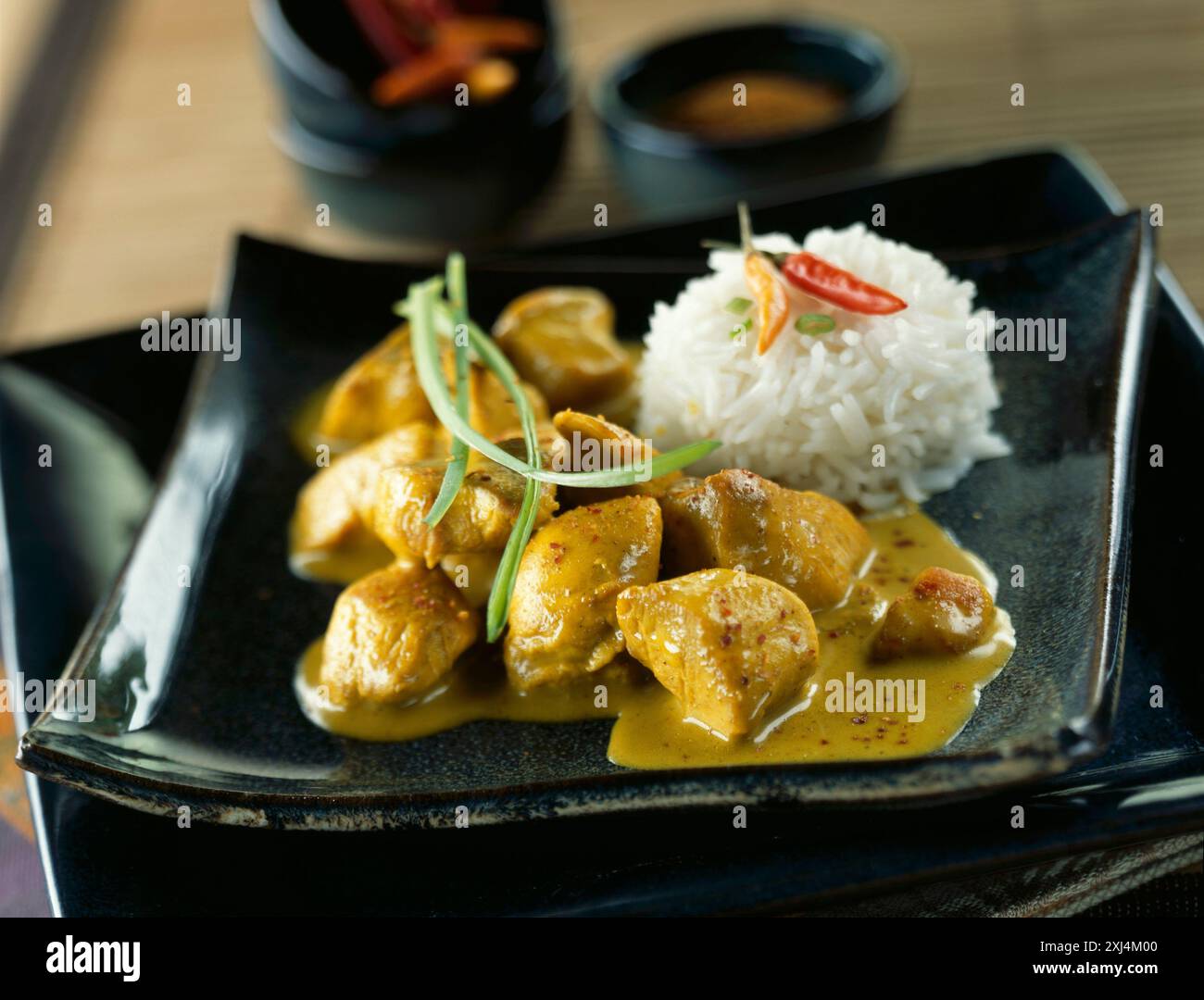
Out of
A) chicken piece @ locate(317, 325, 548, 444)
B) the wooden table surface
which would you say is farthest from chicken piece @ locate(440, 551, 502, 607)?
the wooden table surface

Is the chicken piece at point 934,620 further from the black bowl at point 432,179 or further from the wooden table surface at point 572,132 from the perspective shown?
the black bowl at point 432,179

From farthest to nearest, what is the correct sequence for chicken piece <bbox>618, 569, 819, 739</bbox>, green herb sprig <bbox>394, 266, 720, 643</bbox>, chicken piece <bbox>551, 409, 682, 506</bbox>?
chicken piece <bbox>551, 409, 682, 506</bbox>
green herb sprig <bbox>394, 266, 720, 643</bbox>
chicken piece <bbox>618, 569, 819, 739</bbox>

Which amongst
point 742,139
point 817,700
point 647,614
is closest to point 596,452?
point 647,614

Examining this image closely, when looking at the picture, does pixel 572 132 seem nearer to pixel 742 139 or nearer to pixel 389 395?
pixel 742 139

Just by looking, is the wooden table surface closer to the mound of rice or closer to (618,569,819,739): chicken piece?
the mound of rice

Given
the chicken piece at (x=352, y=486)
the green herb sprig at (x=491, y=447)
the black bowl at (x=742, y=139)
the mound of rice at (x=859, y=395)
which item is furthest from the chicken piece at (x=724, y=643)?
the black bowl at (x=742, y=139)

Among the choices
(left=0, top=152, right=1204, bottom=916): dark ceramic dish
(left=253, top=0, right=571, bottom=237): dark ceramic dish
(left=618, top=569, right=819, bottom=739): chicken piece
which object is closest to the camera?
(left=0, top=152, right=1204, bottom=916): dark ceramic dish
